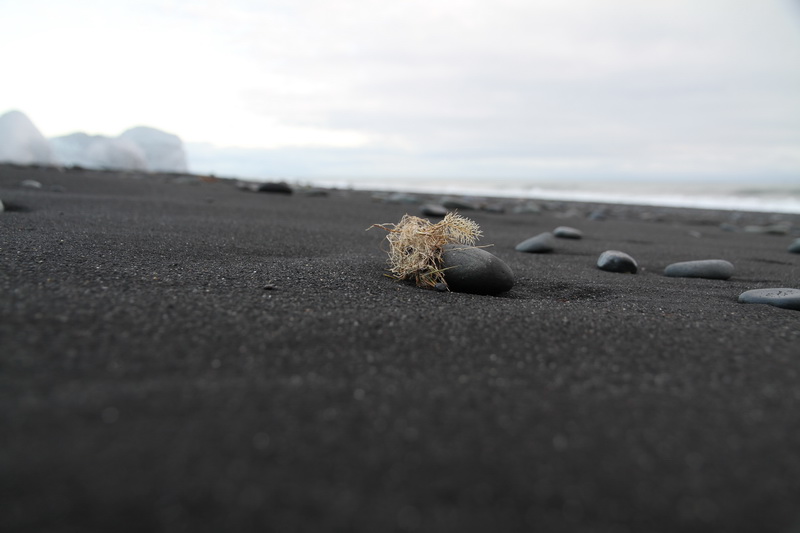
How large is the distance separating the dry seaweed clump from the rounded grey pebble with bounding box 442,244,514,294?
1.9 inches

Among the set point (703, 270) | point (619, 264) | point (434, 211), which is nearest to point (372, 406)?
point (619, 264)

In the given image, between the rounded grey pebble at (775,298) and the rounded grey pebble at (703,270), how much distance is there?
2.88 ft

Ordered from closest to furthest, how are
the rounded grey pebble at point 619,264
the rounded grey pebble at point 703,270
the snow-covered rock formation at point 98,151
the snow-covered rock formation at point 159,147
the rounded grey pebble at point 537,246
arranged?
the rounded grey pebble at point 703,270
the rounded grey pebble at point 619,264
the rounded grey pebble at point 537,246
the snow-covered rock formation at point 98,151
the snow-covered rock formation at point 159,147

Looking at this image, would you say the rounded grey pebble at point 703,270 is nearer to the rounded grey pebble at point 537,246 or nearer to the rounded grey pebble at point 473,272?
the rounded grey pebble at point 537,246

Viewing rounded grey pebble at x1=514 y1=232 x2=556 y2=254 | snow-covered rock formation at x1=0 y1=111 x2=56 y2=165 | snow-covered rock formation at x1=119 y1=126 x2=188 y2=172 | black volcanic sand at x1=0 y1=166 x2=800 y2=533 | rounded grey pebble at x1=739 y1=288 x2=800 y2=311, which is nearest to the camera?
black volcanic sand at x1=0 y1=166 x2=800 y2=533

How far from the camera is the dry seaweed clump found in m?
2.43

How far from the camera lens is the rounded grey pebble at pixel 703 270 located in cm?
334

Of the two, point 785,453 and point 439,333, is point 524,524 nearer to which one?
point 785,453

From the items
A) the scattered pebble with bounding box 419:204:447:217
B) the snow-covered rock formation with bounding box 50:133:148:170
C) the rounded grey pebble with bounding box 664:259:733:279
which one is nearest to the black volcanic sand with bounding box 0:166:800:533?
the rounded grey pebble with bounding box 664:259:733:279

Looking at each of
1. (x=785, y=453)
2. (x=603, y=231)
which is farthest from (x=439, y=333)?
(x=603, y=231)

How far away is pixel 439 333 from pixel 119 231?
258 centimetres

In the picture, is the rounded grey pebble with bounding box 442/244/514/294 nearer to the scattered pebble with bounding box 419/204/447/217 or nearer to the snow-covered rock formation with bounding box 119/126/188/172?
the scattered pebble with bounding box 419/204/447/217

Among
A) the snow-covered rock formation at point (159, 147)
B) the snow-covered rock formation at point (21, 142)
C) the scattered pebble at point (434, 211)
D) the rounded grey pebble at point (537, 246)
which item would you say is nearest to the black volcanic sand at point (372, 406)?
the rounded grey pebble at point (537, 246)

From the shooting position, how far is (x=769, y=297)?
2408 mm
